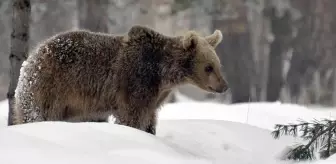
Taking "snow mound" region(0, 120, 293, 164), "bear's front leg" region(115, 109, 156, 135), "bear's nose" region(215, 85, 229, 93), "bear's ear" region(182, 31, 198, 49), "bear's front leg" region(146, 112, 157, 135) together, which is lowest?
"bear's front leg" region(146, 112, 157, 135)

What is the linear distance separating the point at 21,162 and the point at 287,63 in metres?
24.3

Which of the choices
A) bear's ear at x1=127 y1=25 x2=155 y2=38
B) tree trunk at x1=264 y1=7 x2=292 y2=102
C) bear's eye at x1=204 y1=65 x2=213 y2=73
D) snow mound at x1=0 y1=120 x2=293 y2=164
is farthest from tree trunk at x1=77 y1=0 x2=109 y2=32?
tree trunk at x1=264 y1=7 x2=292 y2=102

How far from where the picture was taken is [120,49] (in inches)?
257

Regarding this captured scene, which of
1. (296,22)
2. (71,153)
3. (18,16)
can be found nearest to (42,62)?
(18,16)

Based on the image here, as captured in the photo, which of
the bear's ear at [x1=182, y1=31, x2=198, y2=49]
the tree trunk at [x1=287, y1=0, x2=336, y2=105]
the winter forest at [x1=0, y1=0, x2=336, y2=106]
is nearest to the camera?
the bear's ear at [x1=182, y1=31, x2=198, y2=49]

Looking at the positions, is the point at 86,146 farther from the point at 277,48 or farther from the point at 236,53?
the point at 277,48

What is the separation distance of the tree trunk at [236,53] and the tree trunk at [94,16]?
36.7 ft

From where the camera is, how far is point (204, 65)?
21.5 feet

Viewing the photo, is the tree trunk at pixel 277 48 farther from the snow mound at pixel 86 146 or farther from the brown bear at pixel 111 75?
the snow mound at pixel 86 146

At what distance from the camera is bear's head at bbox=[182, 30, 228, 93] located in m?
6.54

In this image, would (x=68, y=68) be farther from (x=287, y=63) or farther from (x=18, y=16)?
(x=287, y=63)

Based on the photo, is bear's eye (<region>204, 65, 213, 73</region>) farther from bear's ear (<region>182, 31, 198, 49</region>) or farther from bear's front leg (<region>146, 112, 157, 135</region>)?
bear's front leg (<region>146, 112, 157, 135</region>)

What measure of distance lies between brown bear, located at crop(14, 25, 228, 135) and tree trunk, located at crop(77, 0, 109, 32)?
7471 mm

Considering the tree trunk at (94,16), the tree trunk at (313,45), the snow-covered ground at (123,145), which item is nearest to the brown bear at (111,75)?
the snow-covered ground at (123,145)
